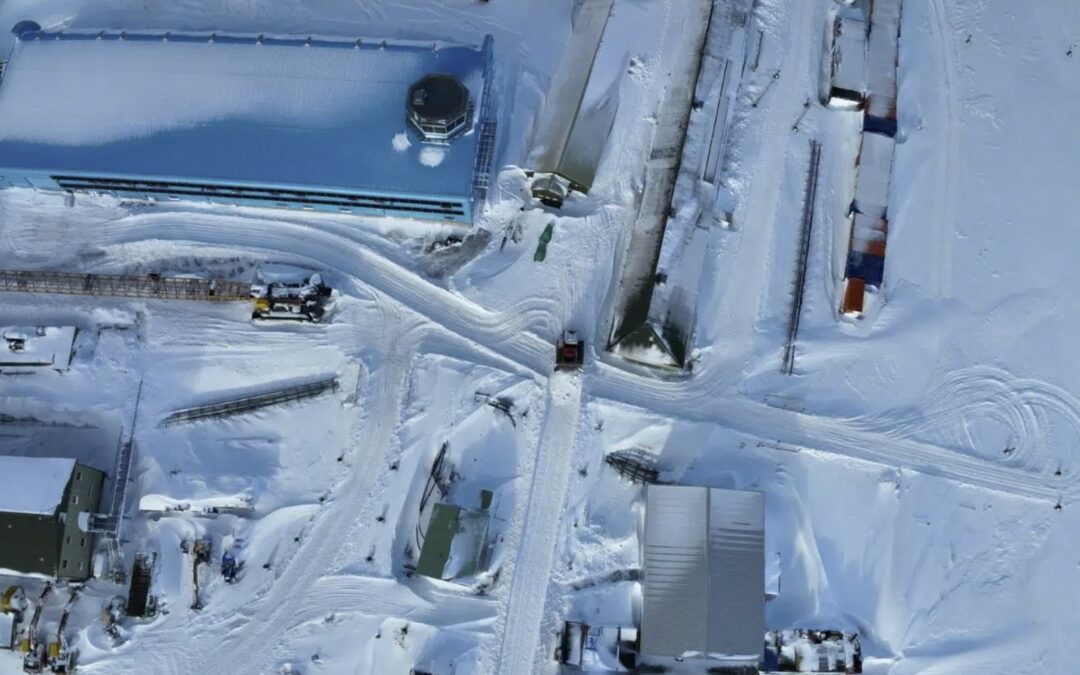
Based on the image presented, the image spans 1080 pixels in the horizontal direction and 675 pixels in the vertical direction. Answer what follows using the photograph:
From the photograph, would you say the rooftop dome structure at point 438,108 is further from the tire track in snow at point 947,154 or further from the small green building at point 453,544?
the tire track in snow at point 947,154

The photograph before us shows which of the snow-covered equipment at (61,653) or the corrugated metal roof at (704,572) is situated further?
the snow-covered equipment at (61,653)

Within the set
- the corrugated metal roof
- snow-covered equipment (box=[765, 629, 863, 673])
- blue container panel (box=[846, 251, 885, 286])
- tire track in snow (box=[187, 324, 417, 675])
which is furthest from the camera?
blue container panel (box=[846, 251, 885, 286])

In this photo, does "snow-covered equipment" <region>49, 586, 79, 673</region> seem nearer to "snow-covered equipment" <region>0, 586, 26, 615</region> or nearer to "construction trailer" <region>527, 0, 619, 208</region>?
"snow-covered equipment" <region>0, 586, 26, 615</region>

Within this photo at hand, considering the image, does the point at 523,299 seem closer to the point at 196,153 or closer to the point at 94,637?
the point at 196,153

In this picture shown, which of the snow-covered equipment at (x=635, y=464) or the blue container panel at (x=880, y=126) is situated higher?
the blue container panel at (x=880, y=126)

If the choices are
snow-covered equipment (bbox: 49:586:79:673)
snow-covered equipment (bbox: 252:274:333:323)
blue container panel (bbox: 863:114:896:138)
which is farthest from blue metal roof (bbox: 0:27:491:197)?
snow-covered equipment (bbox: 49:586:79:673)

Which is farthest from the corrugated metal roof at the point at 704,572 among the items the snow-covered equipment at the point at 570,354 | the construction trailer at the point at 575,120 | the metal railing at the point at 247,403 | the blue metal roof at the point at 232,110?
the blue metal roof at the point at 232,110

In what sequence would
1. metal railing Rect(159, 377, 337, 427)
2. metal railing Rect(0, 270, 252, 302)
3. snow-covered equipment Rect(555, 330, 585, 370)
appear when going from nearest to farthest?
snow-covered equipment Rect(555, 330, 585, 370) < metal railing Rect(159, 377, 337, 427) < metal railing Rect(0, 270, 252, 302)
